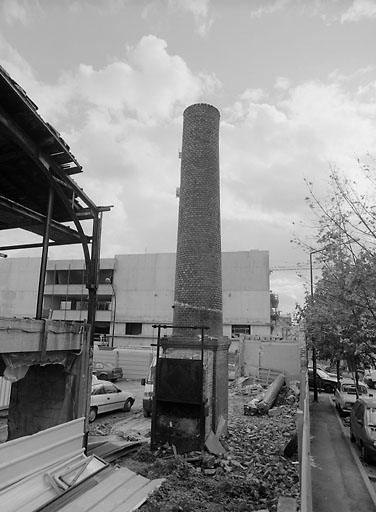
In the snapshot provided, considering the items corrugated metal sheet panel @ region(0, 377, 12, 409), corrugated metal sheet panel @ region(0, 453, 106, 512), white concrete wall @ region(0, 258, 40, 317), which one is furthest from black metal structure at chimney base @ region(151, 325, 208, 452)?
white concrete wall @ region(0, 258, 40, 317)

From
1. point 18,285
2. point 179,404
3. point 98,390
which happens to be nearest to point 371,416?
point 179,404

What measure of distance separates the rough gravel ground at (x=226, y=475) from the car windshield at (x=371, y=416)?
245 cm

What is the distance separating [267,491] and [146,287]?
129ft

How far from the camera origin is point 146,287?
46.3 m

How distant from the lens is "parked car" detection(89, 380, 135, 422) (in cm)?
1486

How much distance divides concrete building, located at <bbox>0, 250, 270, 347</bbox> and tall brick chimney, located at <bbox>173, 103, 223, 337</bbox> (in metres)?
28.9

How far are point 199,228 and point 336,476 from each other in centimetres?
788

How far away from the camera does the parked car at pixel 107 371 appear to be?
25047 millimetres

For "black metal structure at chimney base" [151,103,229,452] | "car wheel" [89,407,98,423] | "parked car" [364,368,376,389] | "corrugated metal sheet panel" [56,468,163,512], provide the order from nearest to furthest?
"corrugated metal sheet panel" [56,468,163,512], "black metal structure at chimney base" [151,103,229,452], "car wheel" [89,407,98,423], "parked car" [364,368,376,389]

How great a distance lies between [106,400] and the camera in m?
15.6

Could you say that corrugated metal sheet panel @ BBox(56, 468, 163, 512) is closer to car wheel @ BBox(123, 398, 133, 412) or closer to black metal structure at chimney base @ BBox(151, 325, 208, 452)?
black metal structure at chimney base @ BBox(151, 325, 208, 452)

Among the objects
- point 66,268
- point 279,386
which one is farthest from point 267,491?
point 66,268

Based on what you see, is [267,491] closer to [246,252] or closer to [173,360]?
[173,360]

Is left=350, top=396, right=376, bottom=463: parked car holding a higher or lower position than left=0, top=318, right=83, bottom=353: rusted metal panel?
lower
